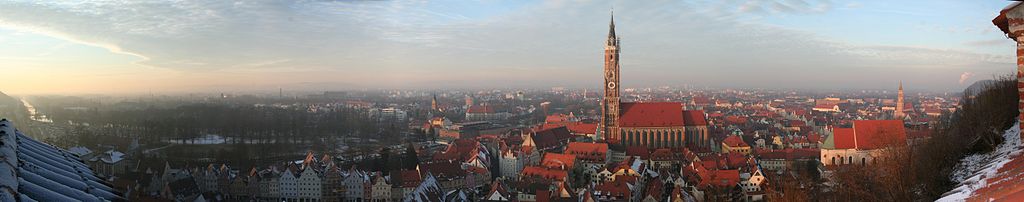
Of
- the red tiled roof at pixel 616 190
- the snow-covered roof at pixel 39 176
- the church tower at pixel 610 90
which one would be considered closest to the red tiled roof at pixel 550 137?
the church tower at pixel 610 90

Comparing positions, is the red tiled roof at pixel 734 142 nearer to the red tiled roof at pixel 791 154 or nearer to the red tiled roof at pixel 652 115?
the red tiled roof at pixel 652 115

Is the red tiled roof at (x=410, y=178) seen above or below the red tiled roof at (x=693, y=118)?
below

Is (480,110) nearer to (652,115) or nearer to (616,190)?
(652,115)

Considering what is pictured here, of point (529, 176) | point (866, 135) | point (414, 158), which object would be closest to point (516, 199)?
point (529, 176)

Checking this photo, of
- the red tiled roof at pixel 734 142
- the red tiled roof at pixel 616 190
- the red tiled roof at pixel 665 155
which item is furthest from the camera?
the red tiled roof at pixel 734 142

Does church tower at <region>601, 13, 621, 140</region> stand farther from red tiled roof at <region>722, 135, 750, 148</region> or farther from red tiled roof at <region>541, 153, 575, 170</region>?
red tiled roof at <region>541, 153, 575, 170</region>

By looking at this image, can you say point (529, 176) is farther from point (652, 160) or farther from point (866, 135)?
point (866, 135)

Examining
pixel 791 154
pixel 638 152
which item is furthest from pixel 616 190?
pixel 791 154
